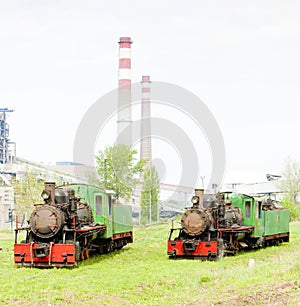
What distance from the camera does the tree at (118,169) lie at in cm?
5353

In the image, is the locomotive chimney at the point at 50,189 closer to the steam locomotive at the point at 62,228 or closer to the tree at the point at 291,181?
the steam locomotive at the point at 62,228

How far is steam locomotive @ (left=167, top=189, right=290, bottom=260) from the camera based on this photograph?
24.1m

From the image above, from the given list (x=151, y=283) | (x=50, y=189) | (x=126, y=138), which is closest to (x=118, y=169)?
(x=126, y=138)

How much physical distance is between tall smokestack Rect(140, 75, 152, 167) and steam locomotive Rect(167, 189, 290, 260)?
150 ft

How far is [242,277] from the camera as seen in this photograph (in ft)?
58.9

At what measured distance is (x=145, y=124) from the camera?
269 feet

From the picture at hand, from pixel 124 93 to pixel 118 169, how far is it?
2469 cm

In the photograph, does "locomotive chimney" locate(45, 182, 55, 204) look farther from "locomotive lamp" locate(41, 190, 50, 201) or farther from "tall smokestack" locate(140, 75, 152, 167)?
"tall smokestack" locate(140, 75, 152, 167)

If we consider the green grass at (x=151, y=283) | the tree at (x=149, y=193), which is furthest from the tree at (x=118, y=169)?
the green grass at (x=151, y=283)

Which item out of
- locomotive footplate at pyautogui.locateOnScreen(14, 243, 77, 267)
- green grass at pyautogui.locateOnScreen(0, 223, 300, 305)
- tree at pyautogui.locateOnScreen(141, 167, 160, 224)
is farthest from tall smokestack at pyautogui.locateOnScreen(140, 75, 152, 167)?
locomotive footplate at pyautogui.locateOnScreen(14, 243, 77, 267)

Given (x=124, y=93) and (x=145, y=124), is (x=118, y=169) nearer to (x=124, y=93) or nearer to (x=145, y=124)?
(x=124, y=93)

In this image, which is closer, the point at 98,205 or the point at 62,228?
the point at 62,228

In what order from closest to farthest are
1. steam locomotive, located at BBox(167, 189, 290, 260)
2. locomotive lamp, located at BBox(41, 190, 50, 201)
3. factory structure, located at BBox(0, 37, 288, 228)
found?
1. locomotive lamp, located at BBox(41, 190, 50, 201)
2. steam locomotive, located at BBox(167, 189, 290, 260)
3. factory structure, located at BBox(0, 37, 288, 228)

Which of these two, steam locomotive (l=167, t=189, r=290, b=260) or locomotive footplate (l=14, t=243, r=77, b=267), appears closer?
locomotive footplate (l=14, t=243, r=77, b=267)
